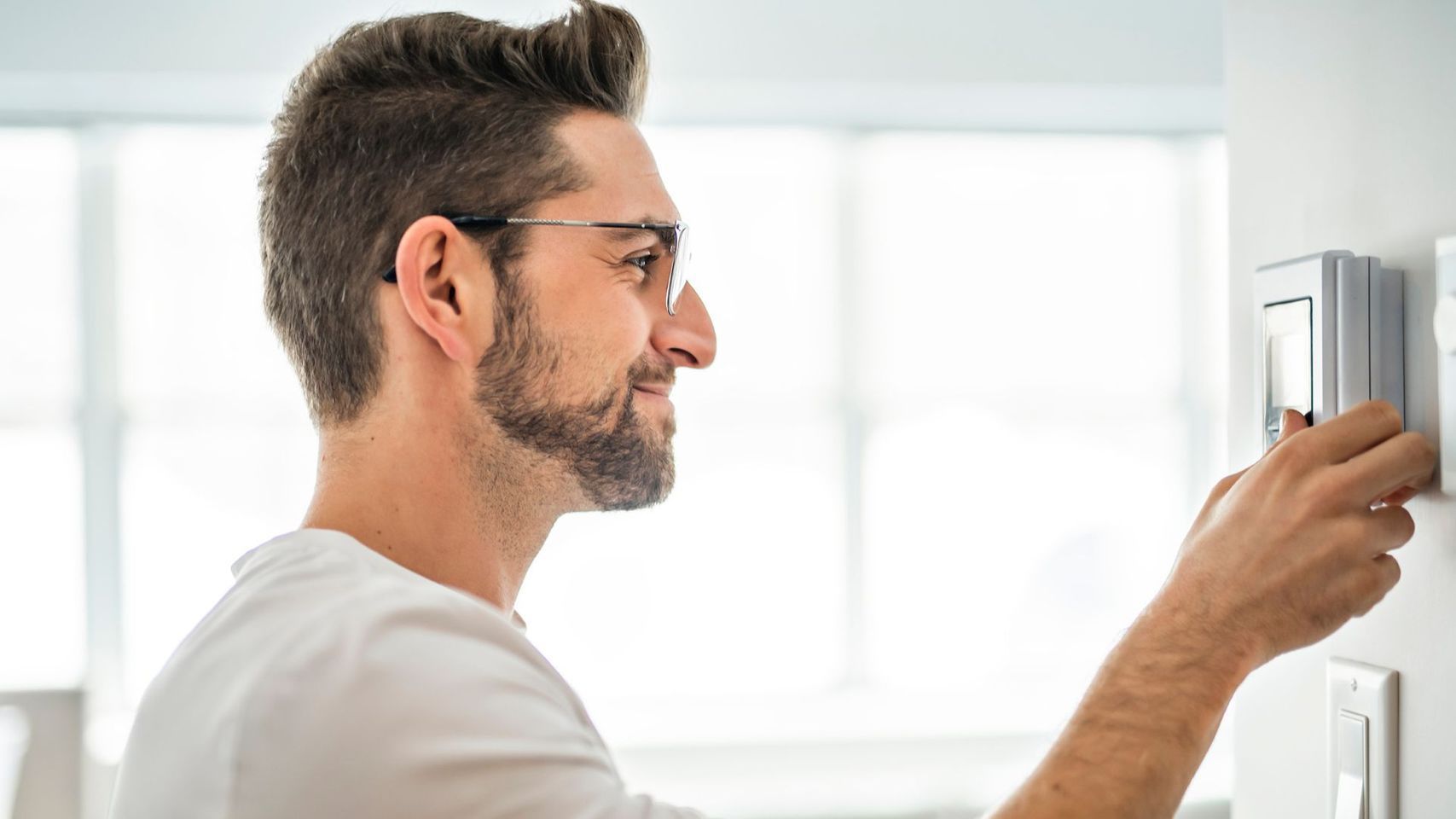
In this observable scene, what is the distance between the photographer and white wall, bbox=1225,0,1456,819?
2.42 feet

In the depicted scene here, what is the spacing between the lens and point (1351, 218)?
815mm

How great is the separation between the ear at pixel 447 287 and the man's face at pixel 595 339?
0.02 metres

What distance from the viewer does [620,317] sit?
3.22 ft

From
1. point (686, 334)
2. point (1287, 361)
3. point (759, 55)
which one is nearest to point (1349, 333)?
point (1287, 361)

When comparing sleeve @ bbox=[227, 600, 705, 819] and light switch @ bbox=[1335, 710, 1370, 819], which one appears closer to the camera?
sleeve @ bbox=[227, 600, 705, 819]

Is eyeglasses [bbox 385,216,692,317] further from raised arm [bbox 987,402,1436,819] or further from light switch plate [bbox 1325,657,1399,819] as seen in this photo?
light switch plate [bbox 1325,657,1399,819]

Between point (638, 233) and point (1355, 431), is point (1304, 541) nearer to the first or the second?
point (1355, 431)

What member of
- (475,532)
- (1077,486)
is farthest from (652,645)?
(475,532)

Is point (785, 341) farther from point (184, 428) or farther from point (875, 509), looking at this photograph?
point (184, 428)

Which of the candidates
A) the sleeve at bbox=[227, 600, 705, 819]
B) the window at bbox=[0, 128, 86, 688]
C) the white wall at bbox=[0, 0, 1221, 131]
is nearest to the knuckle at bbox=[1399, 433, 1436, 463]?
the sleeve at bbox=[227, 600, 705, 819]

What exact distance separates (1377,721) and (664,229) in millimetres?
731

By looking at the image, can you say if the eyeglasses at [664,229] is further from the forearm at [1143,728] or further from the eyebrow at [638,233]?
the forearm at [1143,728]

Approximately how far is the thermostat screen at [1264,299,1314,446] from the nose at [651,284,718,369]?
1.60 ft

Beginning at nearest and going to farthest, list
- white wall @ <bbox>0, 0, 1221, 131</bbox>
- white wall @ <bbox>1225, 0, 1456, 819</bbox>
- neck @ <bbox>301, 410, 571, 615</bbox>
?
white wall @ <bbox>1225, 0, 1456, 819</bbox>
neck @ <bbox>301, 410, 571, 615</bbox>
white wall @ <bbox>0, 0, 1221, 131</bbox>
